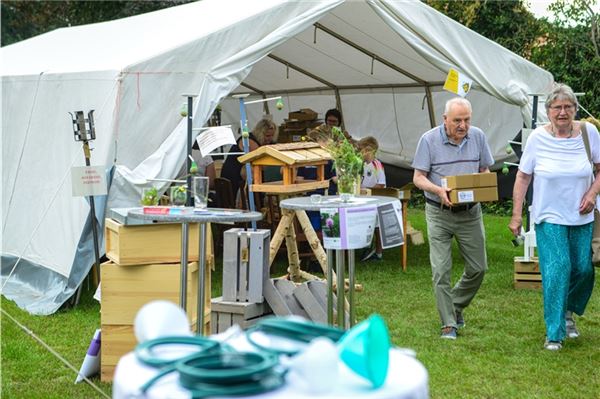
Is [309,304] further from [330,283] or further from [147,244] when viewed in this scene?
[147,244]

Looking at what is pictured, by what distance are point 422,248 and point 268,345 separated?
337 inches

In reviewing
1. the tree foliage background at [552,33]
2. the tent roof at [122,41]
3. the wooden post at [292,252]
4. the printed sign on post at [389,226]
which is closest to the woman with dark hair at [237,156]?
the tent roof at [122,41]

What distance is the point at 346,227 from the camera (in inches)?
198

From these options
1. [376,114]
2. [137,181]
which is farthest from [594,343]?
[376,114]

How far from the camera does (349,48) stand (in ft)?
36.7

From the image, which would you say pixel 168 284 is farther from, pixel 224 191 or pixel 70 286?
pixel 224 191

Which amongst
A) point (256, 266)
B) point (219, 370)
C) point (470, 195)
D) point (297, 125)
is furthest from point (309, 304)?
point (297, 125)

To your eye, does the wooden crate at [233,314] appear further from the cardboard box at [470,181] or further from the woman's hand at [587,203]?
the woman's hand at [587,203]

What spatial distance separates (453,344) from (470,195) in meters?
1.00

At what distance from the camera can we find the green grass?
5320mm

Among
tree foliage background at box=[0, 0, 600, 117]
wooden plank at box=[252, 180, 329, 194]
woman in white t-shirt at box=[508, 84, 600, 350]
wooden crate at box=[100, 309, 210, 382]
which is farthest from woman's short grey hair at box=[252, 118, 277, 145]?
tree foliage background at box=[0, 0, 600, 117]

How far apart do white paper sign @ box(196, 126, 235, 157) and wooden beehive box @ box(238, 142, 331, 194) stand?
0.65 metres

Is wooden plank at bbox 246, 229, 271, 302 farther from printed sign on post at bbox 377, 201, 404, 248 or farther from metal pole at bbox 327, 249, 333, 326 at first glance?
printed sign on post at bbox 377, 201, 404, 248

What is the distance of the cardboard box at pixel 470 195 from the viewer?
6105 mm
